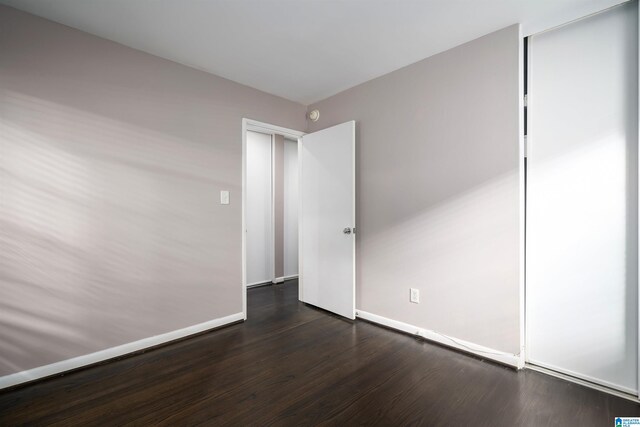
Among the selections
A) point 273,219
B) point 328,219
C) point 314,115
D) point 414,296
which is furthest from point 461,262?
point 273,219

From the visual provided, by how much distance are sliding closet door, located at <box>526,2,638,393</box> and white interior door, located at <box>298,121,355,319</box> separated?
4.86ft

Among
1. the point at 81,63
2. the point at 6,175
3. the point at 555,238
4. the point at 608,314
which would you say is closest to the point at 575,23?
the point at 555,238

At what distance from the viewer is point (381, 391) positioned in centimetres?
178

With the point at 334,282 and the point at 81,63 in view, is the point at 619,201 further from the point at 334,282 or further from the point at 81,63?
the point at 81,63

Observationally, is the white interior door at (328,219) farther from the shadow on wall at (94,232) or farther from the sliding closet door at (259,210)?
the shadow on wall at (94,232)

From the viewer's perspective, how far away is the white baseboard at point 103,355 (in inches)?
72.2

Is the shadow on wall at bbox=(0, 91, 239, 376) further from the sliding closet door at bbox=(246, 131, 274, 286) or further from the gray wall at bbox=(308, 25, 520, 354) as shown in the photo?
the gray wall at bbox=(308, 25, 520, 354)

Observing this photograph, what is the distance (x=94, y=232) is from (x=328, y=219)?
6.70 feet

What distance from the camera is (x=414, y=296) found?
8.32 ft

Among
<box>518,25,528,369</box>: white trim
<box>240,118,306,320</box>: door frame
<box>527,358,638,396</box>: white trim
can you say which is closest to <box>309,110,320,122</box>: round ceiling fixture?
<box>240,118,306,320</box>: door frame

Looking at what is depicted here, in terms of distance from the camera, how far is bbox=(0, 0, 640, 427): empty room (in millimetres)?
1712

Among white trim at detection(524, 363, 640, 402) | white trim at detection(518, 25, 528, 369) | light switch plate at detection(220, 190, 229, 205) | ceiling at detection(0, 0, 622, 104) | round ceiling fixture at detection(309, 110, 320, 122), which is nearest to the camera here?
white trim at detection(524, 363, 640, 402)

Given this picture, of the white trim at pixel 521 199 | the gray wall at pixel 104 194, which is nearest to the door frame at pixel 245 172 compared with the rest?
the gray wall at pixel 104 194

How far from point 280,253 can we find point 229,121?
2.20m
